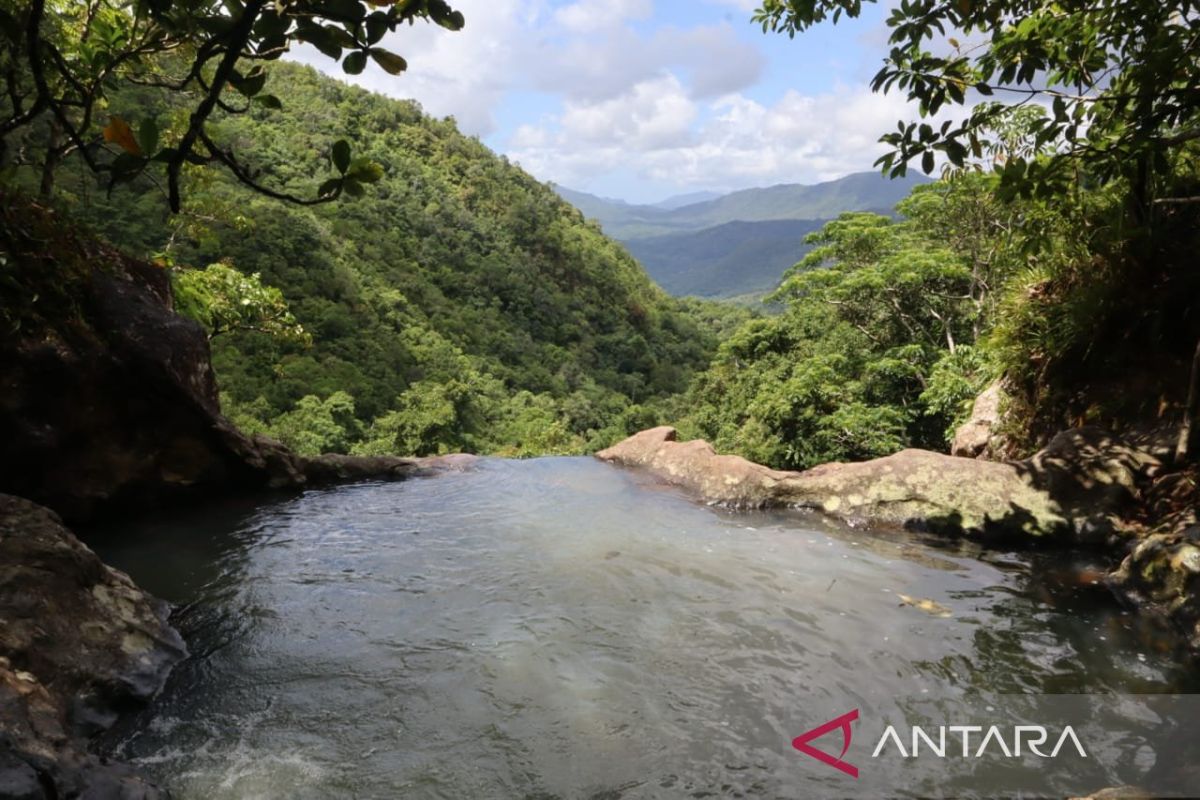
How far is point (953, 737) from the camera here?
360cm

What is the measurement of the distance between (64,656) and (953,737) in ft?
16.1

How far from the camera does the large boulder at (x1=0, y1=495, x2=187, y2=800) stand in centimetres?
269

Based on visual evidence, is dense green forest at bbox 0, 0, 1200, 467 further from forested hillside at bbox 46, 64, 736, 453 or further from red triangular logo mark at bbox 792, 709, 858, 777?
red triangular logo mark at bbox 792, 709, 858, 777

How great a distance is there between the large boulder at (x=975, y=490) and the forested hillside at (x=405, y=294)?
882 centimetres

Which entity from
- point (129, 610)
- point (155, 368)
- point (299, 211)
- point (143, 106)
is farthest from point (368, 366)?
point (129, 610)

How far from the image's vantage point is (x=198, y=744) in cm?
352

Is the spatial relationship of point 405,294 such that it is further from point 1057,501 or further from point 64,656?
point 64,656

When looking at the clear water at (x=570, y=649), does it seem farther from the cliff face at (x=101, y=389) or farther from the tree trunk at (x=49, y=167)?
the tree trunk at (x=49, y=167)

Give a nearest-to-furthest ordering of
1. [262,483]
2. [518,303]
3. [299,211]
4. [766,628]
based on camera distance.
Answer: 1. [766,628]
2. [262,483]
3. [299,211]
4. [518,303]

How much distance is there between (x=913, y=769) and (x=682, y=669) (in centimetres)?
145

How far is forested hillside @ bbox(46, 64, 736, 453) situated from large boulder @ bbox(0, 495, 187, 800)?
6271 millimetres

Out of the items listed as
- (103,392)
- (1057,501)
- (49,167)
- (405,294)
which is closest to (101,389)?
(103,392)

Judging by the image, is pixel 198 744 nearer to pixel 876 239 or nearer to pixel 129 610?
pixel 129 610

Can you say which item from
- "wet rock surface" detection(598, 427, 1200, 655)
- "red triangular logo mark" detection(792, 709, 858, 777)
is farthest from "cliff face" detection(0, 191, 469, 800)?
"wet rock surface" detection(598, 427, 1200, 655)
